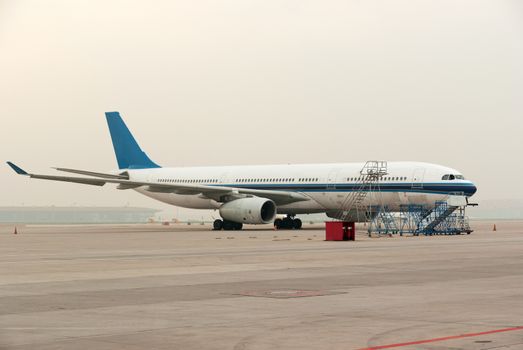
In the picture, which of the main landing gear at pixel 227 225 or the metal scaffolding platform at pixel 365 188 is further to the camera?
the main landing gear at pixel 227 225

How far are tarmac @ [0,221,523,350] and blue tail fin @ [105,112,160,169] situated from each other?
36030mm

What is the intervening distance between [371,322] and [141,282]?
23.3 ft

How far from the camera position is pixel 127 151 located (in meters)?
60.8

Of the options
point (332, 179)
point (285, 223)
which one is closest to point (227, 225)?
point (285, 223)

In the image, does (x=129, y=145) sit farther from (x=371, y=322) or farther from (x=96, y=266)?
(x=371, y=322)

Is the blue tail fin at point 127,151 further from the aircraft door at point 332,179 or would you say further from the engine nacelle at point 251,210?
the aircraft door at point 332,179

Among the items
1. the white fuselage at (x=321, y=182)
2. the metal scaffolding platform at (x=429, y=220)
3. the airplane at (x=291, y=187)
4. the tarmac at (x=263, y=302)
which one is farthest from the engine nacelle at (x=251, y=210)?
the tarmac at (x=263, y=302)

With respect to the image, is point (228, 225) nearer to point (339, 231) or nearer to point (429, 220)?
point (429, 220)

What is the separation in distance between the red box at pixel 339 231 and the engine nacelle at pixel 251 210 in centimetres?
1136

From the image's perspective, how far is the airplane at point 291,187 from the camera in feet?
151

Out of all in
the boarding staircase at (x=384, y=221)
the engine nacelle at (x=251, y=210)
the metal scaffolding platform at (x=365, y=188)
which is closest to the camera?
the boarding staircase at (x=384, y=221)

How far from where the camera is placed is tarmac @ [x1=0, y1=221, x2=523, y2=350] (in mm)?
10008

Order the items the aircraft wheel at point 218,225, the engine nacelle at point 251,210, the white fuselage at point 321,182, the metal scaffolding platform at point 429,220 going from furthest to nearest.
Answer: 1. the aircraft wheel at point 218,225
2. the engine nacelle at point 251,210
3. the white fuselage at point 321,182
4. the metal scaffolding platform at point 429,220

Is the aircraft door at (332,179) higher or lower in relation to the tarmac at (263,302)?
higher
